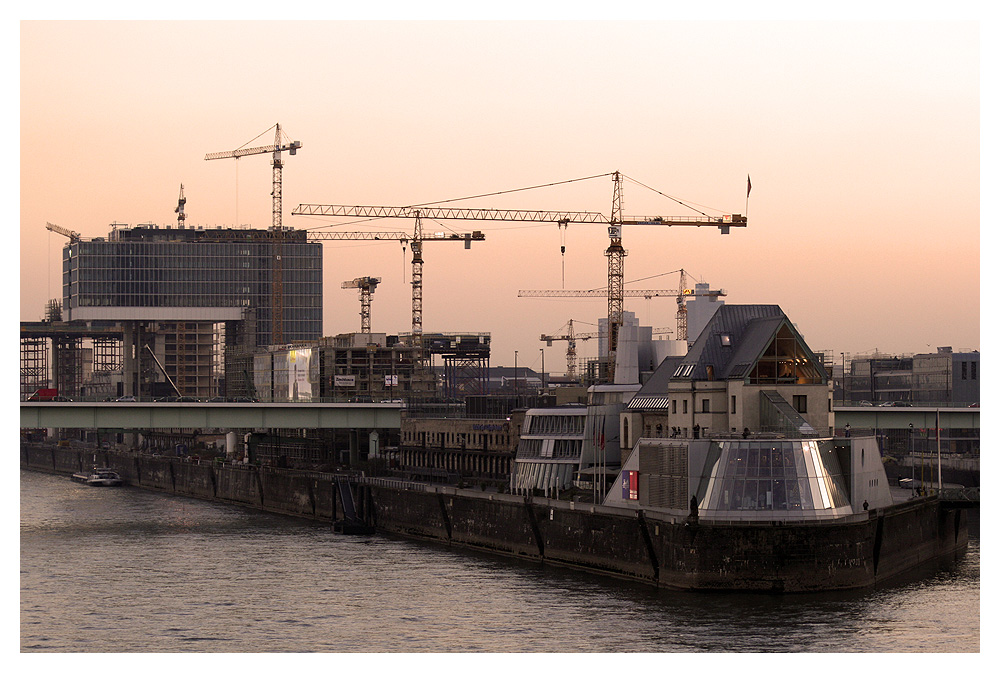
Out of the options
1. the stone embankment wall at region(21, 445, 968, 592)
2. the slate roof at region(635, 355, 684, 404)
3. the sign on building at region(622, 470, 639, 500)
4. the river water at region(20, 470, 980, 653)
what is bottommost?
the river water at region(20, 470, 980, 653)

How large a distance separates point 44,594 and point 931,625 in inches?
2297

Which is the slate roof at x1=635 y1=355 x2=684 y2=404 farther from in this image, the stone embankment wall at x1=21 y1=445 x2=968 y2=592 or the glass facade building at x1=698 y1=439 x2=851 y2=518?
the glass facade building at x1=698 y1=439 x2=851 y2=518

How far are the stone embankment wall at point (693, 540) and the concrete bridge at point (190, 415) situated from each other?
19.9 meters

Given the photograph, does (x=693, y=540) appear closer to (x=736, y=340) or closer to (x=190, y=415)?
(x=736, y=340)

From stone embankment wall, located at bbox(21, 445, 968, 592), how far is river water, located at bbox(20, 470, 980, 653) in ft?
4.72

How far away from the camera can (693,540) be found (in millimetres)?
100312

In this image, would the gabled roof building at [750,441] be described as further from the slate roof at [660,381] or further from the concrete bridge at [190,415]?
the concrete bridge at [190,415]

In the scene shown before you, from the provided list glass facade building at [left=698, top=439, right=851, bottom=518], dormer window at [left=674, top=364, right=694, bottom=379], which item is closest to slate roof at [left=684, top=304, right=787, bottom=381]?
dormer window at [left=674, top=364, right=694, bottom=379]

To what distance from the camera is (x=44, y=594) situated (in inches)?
4163

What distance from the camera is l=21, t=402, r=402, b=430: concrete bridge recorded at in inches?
6245

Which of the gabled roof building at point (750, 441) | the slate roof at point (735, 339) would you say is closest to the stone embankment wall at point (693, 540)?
the gabled roof building at point (750, 441)

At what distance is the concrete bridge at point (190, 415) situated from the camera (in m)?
159

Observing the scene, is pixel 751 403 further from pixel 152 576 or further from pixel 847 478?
pixel 152 576

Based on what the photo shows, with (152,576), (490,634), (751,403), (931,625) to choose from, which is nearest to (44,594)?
(152,576)
